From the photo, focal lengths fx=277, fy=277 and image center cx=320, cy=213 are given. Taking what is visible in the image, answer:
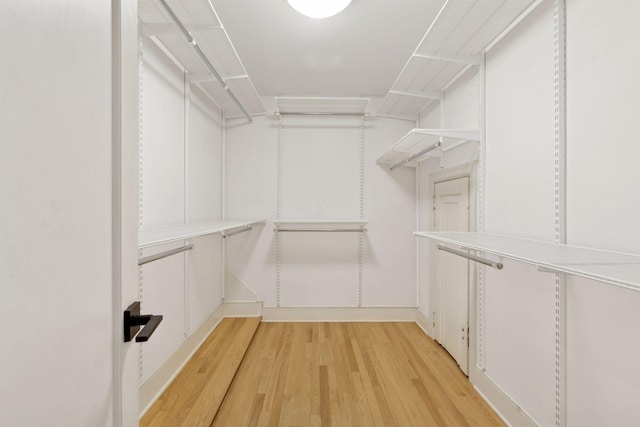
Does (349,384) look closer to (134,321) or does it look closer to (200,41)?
(134,321)

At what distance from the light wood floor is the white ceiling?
2.59m

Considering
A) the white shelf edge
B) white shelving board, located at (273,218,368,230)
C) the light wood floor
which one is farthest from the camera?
white shelving board, located at (273,218,368,230)

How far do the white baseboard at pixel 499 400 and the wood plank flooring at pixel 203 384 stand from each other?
1.76 meters

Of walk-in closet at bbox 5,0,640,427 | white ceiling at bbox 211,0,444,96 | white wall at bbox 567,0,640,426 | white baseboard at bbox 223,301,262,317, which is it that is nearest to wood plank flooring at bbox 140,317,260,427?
walk-in closet at bbox 5,0,640,427

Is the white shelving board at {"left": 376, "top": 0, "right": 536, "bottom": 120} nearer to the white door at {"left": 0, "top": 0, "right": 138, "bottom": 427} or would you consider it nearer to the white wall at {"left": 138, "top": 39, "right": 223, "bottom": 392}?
the white door at {"left": 0, "top": 0, "right": 138, "bottom": 427}

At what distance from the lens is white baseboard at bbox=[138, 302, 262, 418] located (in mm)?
1661

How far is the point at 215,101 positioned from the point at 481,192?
8.46ft

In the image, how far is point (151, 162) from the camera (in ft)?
5.87

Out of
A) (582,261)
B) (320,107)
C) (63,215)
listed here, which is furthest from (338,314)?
(63,215)

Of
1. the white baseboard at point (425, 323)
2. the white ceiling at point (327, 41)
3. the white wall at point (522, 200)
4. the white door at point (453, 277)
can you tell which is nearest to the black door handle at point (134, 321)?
the white wall at point (522, 200)

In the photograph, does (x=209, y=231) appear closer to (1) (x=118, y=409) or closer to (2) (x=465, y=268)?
(1) (x=118, y=409)

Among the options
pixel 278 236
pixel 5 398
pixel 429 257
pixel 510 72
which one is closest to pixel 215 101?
pixel 278 236

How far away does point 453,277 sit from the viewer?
Answer: 7.87ft

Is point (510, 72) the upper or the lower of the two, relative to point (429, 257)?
upper
